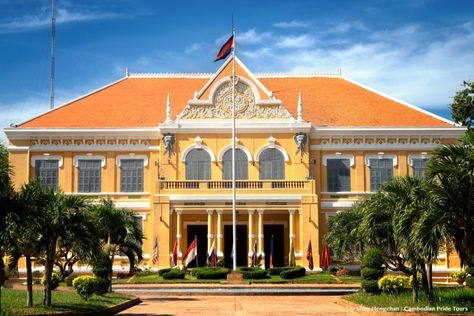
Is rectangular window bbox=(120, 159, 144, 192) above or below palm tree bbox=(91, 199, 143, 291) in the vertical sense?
above

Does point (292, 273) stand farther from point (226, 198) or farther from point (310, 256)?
point (226, 198)

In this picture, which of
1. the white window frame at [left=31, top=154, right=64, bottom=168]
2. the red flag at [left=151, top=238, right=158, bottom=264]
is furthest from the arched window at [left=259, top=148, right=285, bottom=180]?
the white window frame at [left=31, top=154, right=64, bottom=168]

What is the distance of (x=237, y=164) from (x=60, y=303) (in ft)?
74.4

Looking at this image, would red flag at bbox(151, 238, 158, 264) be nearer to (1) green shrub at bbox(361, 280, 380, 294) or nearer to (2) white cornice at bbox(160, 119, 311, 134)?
(2) white cornice at bbox(160, 119, 311, 134)

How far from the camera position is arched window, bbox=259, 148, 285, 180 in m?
42.9

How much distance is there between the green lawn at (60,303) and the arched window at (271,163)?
60.2 ft

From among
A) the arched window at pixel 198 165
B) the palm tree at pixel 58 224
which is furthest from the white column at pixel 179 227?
the palm tree at pixel 58 224

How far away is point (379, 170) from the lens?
4369 cm

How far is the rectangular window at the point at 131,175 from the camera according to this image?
4372 centimetres

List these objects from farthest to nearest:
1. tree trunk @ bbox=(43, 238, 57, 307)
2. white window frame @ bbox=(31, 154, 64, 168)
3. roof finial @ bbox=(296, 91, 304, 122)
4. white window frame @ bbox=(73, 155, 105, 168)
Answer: white window frame @ bbox=(73, 155, 105, 168), white window frame @ bbox=(31, 154, 64, 168), roof finial @ bbox=(296, 91, 304, 122), tree trunk @ bbox=(43, 238, 57, 307)

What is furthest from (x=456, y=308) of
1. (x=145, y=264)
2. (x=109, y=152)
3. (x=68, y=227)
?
(x=109, y=152)

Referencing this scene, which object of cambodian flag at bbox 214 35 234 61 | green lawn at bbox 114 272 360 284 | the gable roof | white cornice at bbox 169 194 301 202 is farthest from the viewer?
the gable roof

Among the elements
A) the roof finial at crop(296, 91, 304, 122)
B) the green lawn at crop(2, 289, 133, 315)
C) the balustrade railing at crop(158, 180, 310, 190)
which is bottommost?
the green lawn at crop(2, 289, 133, 315)

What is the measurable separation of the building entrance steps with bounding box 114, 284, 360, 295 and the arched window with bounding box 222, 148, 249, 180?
12.3m
